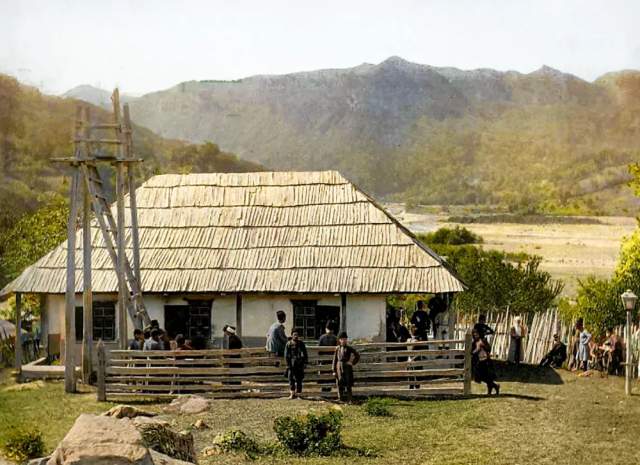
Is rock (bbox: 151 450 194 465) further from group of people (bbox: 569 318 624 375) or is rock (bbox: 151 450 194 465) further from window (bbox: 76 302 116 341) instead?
group of people (bbox: 569 318 624 375)

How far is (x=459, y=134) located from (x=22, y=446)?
159m

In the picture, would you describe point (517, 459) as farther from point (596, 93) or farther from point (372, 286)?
point (596, 93)

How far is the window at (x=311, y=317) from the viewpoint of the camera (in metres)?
21.9

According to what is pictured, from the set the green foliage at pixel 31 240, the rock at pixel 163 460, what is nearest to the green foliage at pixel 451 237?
the green foliage at pixel 31 240

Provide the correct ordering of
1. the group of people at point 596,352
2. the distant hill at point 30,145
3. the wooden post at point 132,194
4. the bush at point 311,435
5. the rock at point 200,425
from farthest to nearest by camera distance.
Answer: the distant hill at point 30,145, the group of people at point 596,352, the wooden post at point 132,194, the rock at point 200,425, the bush at point 311,435

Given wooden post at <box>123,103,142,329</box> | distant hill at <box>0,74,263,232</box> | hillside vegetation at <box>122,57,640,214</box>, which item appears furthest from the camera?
hillside vegetation at <box>122,57,640,214</box>

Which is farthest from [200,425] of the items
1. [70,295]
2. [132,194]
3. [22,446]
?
[132,194]

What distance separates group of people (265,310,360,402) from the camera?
17406 mm

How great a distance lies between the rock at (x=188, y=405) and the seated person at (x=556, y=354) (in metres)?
9.78

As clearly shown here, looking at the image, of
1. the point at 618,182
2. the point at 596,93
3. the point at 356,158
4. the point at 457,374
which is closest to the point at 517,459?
the point at 457,374

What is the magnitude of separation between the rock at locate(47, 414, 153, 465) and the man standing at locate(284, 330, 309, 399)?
7772 millimetres

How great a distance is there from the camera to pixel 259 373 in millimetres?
18094

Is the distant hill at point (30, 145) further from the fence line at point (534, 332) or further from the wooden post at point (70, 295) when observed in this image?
the wooden post at point (70, 295)

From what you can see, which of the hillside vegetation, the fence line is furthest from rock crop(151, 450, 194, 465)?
the hillside vegetation
